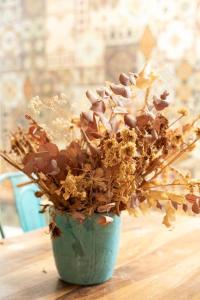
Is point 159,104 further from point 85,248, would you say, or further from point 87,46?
point 87,46

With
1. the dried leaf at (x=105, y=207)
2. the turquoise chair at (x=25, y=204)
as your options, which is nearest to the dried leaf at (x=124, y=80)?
the dried leaf at (x=105, y=207)

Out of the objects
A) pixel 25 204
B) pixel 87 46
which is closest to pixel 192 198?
pixel 25 204

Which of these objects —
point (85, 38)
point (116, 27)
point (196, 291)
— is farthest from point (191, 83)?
point (196, 291)

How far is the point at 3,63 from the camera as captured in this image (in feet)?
10.4

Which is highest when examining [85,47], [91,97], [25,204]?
[91,97]

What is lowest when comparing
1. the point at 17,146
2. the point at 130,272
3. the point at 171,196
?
the point at 130,272

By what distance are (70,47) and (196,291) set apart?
2.12m

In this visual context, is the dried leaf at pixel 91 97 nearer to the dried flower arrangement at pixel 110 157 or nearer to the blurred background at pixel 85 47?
the dried flower arrangement at pixel 110 157

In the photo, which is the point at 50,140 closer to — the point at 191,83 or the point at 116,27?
the point at 191,83

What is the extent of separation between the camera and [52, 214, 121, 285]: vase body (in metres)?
1.00

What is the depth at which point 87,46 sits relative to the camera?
2811mm

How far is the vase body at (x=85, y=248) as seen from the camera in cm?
100

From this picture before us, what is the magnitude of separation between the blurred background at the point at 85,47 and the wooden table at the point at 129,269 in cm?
99

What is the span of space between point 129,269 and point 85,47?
192 centimetres
